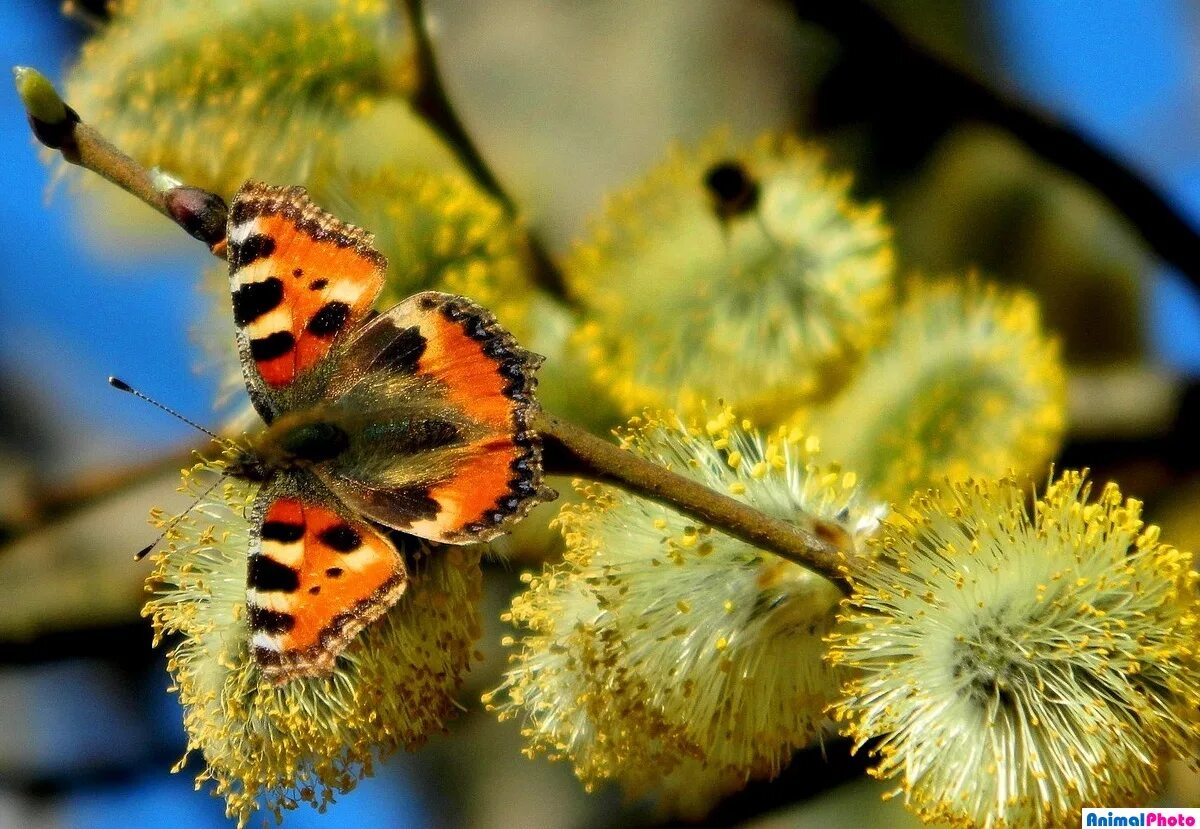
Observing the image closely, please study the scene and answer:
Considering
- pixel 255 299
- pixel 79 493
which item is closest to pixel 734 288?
pixel 255 299

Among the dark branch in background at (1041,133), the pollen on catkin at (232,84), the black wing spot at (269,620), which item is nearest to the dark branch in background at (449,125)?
the pollen on catkin at (232,84)

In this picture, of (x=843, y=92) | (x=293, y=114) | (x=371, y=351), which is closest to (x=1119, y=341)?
(x=843, y=92)

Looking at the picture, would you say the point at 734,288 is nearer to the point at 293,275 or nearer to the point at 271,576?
the point at 293,275

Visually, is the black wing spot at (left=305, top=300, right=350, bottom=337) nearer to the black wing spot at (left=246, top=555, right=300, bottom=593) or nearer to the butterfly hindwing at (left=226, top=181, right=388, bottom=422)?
the butterfly hindwing at (left=226, top=181, right=388, bottom=422)

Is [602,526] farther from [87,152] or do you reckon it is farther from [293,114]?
[293,114]

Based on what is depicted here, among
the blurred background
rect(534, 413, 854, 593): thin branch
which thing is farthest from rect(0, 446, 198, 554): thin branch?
rect(534, 413, 854, 593): thin branch
